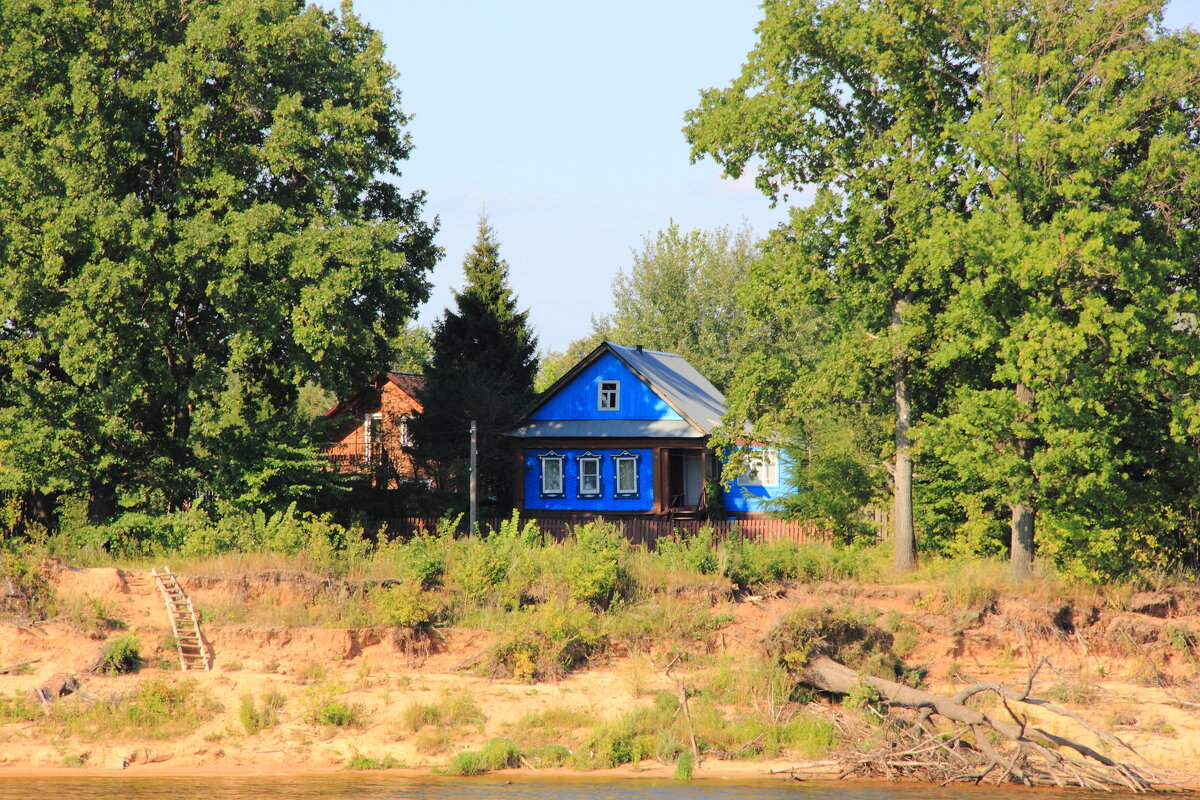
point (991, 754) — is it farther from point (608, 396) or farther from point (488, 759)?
point (608, 396)

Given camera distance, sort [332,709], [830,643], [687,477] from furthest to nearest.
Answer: [687,477] → [830,643] → [332,709]

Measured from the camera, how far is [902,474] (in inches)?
1051

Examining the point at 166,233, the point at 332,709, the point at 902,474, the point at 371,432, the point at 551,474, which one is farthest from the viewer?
the point at 551,474

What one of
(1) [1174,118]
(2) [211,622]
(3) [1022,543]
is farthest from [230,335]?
(1) [1174,118]

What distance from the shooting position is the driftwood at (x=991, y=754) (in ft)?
56.3

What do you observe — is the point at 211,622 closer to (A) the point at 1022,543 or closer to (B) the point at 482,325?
(A) the point at 1022,543

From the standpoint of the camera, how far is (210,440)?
91.0 feet

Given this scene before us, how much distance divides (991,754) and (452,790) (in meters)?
8.19

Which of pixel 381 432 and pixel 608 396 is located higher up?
pixel 608 396

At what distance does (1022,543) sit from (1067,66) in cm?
992

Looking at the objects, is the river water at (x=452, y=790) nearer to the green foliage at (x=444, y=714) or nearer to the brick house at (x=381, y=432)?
the green foliage at (x=444, y=714)

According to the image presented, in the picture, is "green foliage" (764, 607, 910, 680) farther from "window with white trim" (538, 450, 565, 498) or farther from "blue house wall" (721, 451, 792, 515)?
"window with white trim" (538, 450, 565, 498)

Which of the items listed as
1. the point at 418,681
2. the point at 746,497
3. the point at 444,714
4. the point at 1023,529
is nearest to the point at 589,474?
the point at 746,497

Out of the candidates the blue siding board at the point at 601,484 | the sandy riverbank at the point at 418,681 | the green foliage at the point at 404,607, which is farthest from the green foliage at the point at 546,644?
the blue siding board at the point at 601,484
